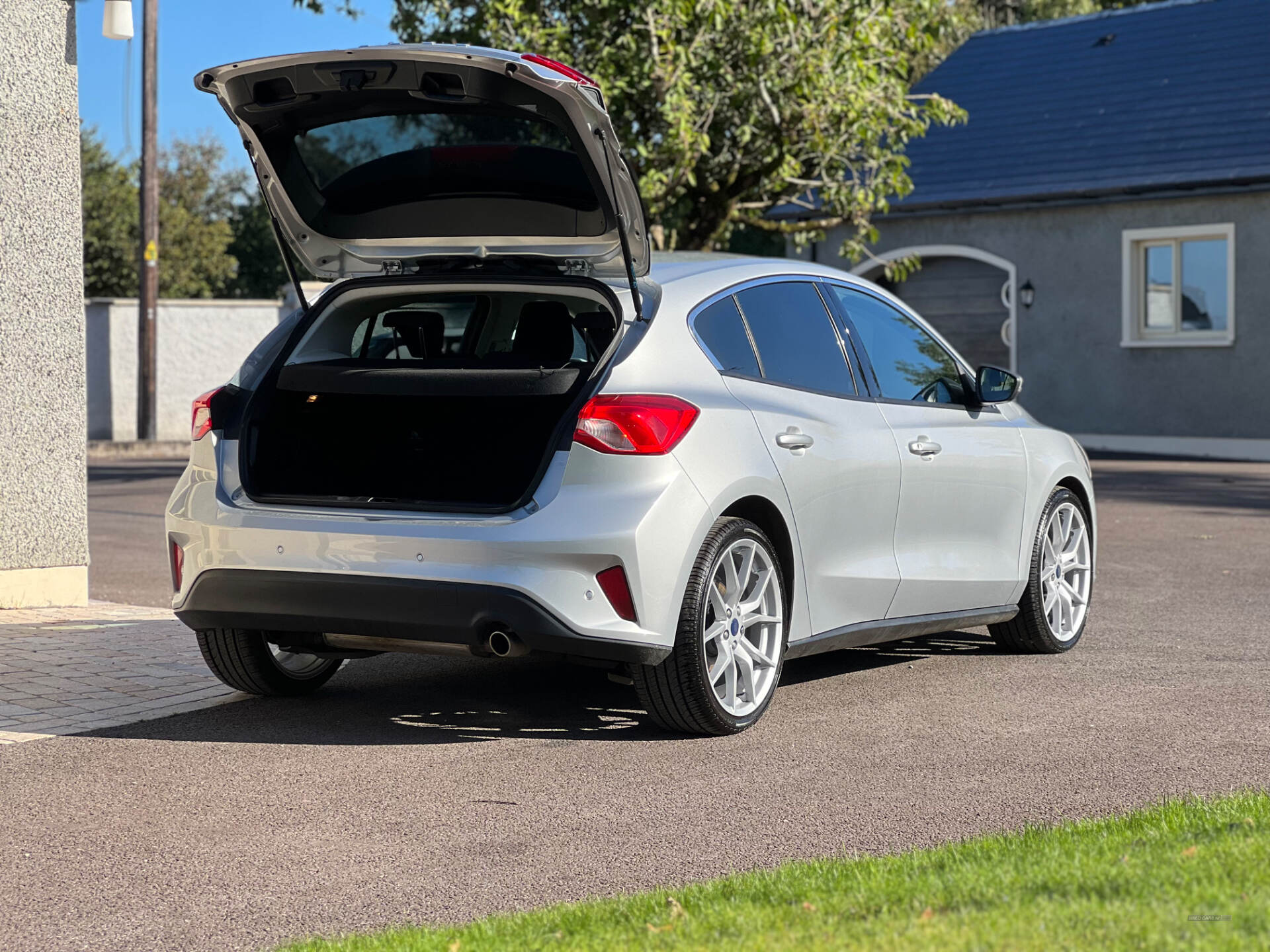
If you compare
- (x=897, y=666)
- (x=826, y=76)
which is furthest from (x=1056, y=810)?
(x=826, y=76)

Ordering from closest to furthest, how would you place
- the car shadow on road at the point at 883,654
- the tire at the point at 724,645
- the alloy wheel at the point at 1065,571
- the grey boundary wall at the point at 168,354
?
the tire at the point at 724,645
the car shadow on road at the point at 883,654
the alloy wheel at the point at 1065,571
the grey boundary wall at the point at 168,354

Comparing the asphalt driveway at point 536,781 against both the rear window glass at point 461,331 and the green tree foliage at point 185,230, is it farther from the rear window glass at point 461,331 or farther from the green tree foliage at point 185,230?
the green tree foliage at point 185,230

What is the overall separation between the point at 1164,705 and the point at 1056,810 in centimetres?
175

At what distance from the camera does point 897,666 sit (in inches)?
299

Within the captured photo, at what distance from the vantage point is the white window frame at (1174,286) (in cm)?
2344

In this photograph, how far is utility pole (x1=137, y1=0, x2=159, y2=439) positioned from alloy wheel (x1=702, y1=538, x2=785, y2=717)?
22.9m

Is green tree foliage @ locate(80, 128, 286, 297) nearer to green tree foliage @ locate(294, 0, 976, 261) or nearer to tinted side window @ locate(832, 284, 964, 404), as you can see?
green tree foliage @ locate(294, 0, 976, 261)

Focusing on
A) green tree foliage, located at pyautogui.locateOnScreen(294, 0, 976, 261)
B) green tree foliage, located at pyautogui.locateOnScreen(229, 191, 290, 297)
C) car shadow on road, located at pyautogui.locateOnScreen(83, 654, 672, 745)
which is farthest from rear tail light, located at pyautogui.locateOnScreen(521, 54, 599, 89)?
green tree foliage, located at pyautogui.locateOnScreen(229, 191, 290, 297)

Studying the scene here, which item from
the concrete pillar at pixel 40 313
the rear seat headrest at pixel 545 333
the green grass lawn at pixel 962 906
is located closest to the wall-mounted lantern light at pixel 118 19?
the concrete pillar at pixel 40 313

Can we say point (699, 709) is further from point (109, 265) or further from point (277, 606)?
point (109, 265)

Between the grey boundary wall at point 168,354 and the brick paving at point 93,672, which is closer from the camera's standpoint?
the brick paving at point 93,672

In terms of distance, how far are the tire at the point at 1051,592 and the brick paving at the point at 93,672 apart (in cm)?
344

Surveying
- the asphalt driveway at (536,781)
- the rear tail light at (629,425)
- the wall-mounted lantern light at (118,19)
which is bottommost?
the asphalt driveway at (536,781)

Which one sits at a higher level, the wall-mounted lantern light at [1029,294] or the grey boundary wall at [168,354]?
the wall-mounted lantern light at [1029,294]
